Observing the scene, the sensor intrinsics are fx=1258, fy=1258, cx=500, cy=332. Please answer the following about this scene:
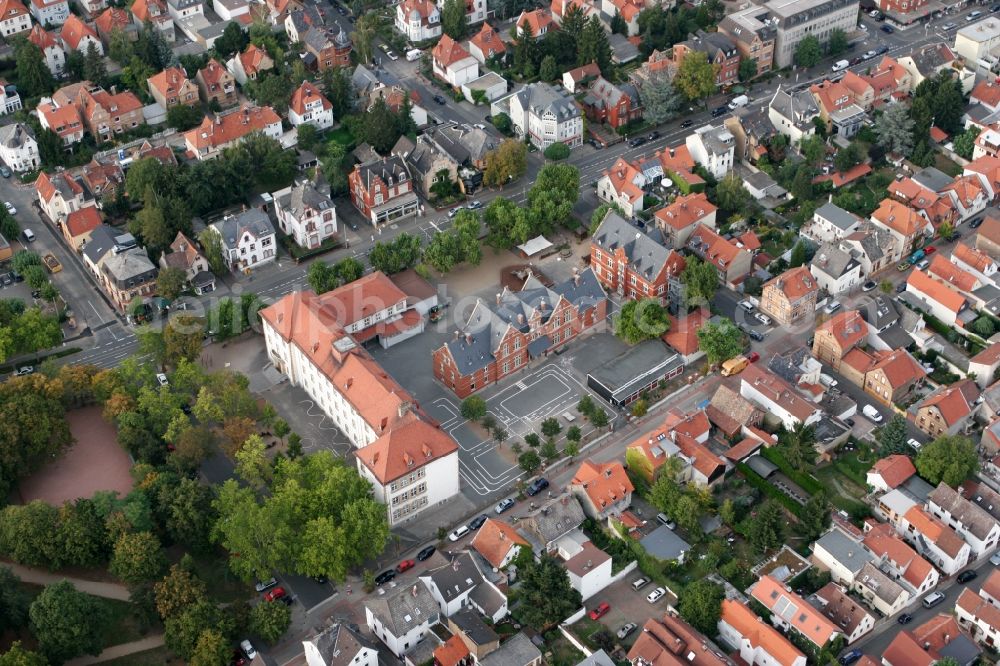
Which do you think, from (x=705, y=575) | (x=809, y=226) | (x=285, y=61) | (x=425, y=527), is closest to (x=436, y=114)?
(x=285, y=61)

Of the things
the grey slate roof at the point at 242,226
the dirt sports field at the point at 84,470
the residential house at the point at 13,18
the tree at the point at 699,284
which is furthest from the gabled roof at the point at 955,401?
the residential house at the point at 13,18

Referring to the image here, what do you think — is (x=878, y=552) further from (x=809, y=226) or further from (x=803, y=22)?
(x=803, y=22)

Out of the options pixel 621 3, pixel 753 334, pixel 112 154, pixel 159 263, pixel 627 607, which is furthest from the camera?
pixel 621 3

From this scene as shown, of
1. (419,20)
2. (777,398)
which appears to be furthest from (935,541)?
(419,20)

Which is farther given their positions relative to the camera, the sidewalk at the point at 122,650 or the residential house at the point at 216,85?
the residential house at the point at 216,85

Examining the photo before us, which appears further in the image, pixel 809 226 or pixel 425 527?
pixel 809 226

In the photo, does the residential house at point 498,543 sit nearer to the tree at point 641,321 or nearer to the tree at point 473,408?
the tree at point 473,408

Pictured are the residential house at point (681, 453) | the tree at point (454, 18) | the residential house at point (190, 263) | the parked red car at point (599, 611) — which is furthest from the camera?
the tree at point (454, 18)
